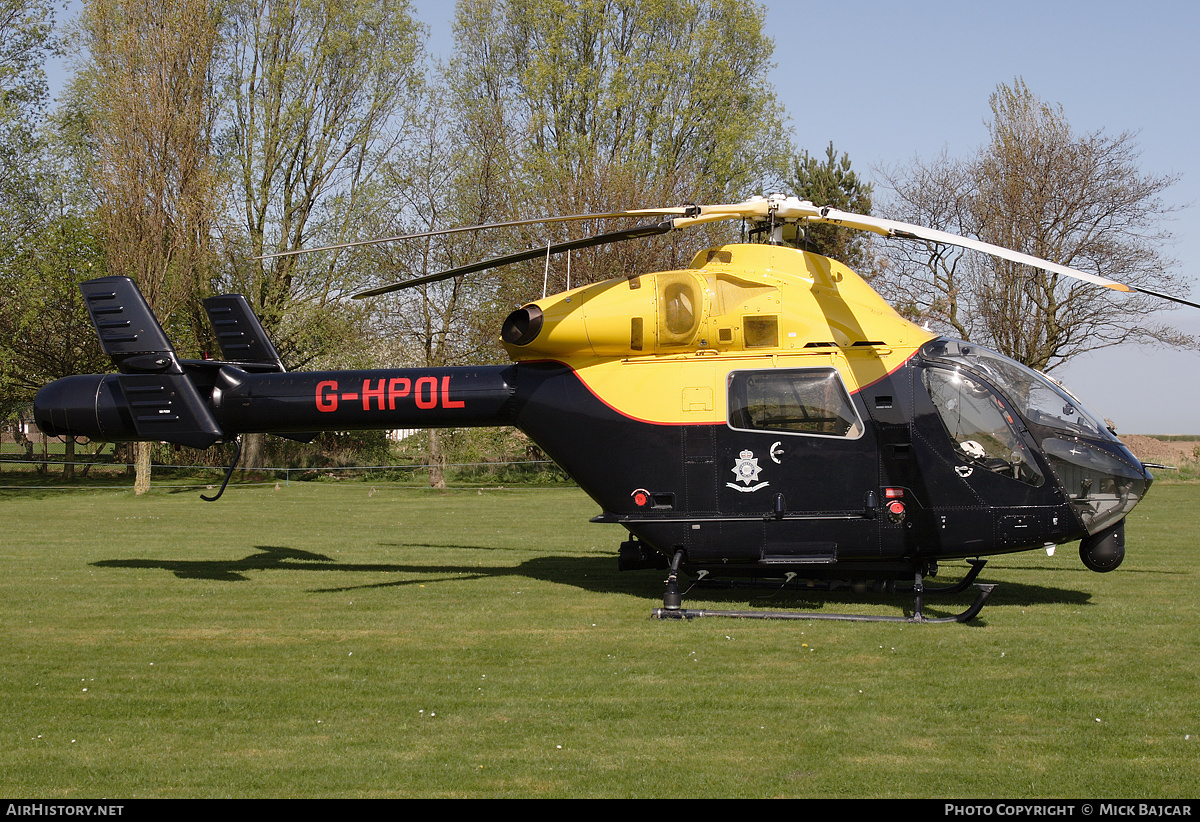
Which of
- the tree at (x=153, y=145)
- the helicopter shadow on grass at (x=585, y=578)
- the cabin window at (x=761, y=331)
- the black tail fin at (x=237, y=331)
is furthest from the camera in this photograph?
the tree at (x=153, y=145)

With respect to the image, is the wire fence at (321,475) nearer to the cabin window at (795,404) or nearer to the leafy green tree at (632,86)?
the leafy green tree at (632,86)

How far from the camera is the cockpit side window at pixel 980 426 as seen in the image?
1065 centimetres

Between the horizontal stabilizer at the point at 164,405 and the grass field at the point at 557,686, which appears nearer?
the grass field at the point at 557,686

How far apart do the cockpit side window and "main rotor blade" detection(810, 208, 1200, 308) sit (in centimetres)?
158

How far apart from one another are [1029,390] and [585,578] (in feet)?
20.2

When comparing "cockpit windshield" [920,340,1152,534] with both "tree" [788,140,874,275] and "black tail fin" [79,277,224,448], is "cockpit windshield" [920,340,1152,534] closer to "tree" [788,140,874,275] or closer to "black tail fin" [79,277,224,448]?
"black tail fin" [79,277,224,448]

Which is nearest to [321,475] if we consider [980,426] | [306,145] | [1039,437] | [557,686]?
[306,145]

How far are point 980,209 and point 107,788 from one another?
126ft

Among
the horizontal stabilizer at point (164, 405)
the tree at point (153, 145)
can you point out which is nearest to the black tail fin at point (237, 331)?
the horizontal stabilizer at point (164, 405)

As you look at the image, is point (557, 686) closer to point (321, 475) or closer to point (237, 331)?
point (237, 331)

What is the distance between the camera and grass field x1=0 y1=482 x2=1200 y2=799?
19.8 feet

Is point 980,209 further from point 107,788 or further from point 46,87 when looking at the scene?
point 107,788

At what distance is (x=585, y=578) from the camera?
13.7 metres

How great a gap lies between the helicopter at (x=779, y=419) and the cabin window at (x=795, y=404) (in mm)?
17
